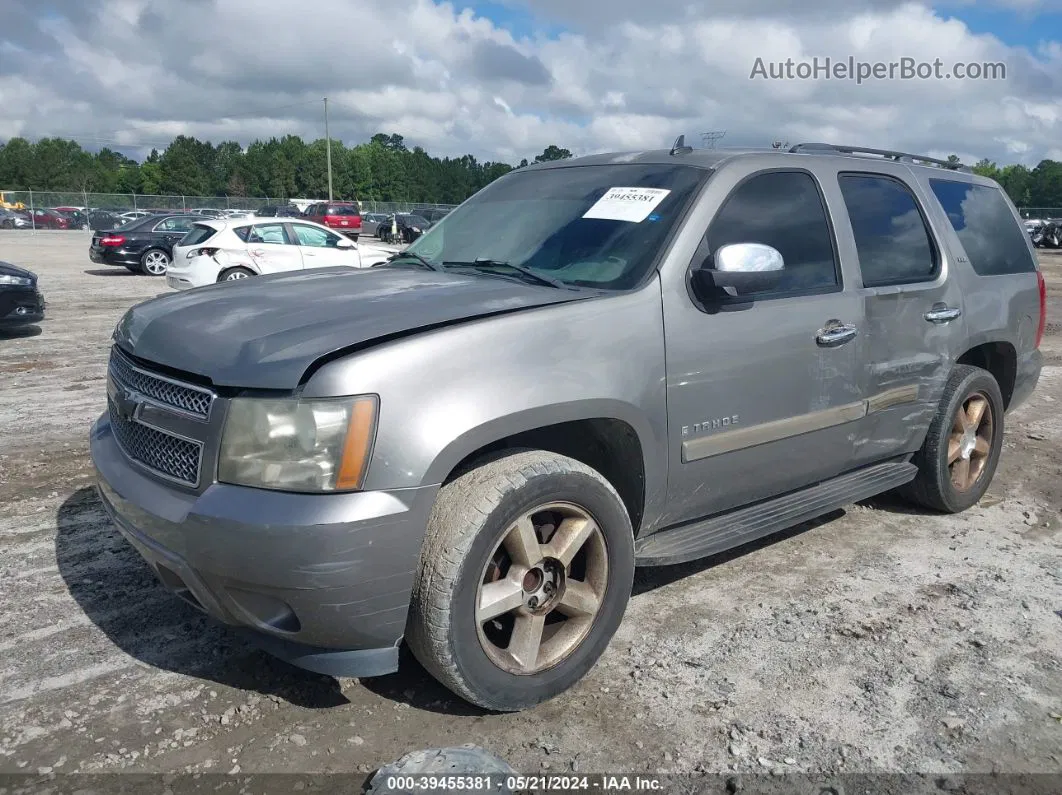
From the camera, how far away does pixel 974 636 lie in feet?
11.8

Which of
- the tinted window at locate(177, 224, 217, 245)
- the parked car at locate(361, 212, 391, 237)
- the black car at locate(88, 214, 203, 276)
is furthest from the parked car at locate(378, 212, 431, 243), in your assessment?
the tinted window at locate(177, 224, 217, 245)

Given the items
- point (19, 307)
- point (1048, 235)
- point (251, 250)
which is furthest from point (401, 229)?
point (19, 307)

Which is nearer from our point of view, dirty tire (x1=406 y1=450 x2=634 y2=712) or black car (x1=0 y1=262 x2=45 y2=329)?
dirty tire (x1=406 y1=450 x2=634 y2=712)

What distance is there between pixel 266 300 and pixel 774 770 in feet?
7.53

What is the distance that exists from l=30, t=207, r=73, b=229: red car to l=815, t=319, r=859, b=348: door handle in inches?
2182

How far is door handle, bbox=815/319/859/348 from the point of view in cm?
375

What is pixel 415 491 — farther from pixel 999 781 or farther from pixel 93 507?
pixel 93 507

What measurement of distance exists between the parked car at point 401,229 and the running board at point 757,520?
3423 centimetres

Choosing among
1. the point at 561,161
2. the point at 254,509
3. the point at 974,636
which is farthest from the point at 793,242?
the point at 254,509

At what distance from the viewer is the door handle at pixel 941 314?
14.4 feet

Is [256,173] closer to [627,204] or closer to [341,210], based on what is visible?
[341,210]

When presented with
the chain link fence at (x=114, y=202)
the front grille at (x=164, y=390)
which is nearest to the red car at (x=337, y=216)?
the chain link fence at (x=114, y=202)

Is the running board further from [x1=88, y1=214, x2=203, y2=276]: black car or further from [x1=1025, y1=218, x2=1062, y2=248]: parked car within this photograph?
[x1=1025, y1=218, x2=1062, y2=248]: parked car

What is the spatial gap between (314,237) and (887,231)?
12.7 metres
